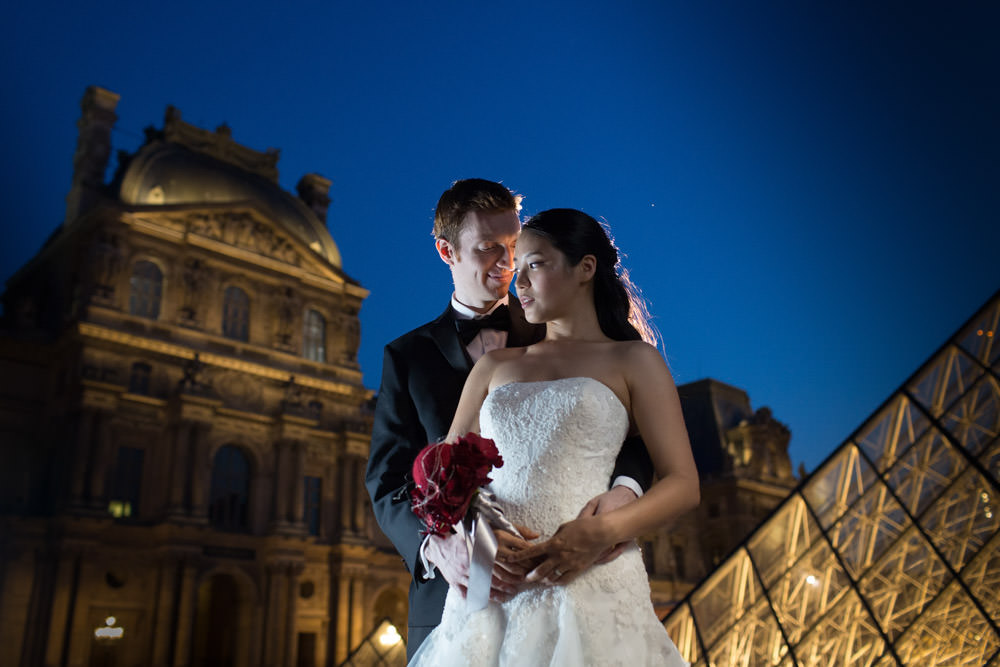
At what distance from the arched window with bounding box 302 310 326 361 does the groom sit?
25859 millimetres

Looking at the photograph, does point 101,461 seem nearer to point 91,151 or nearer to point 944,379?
point 91,151

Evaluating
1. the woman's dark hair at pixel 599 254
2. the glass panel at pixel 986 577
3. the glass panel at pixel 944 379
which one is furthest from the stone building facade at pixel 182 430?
the woman's dark hair at pixel 599 254

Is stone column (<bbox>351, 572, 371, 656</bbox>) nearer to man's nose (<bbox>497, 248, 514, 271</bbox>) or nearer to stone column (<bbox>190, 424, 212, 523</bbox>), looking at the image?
stone column (<bbox>190, 424, 212, 523</bbox>)

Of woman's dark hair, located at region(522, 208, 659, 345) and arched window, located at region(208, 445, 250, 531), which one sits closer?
woman's dark hair, located at region(522, 208, 659, 345)

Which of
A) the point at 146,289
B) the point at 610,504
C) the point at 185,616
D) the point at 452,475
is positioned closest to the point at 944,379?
the point at 610,504

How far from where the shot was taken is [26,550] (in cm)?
2056

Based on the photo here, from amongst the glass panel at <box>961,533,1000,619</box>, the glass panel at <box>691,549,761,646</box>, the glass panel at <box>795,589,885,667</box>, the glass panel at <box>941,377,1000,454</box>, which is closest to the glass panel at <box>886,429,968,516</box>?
the glass panel at <box>941,377,1000,454</box>

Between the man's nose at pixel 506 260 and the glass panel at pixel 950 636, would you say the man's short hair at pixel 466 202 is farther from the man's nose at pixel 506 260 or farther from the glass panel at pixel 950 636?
the glass panel at pixel 950 636

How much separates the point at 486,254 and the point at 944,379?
11.0 metres

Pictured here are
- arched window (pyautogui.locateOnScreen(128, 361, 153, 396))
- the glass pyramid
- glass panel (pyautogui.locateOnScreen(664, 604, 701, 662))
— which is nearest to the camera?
the glass pyramid

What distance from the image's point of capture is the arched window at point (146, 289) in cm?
2459

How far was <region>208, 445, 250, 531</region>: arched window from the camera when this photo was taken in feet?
79.9

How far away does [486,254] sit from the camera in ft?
9.78

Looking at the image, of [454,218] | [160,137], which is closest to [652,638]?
[454,218]
